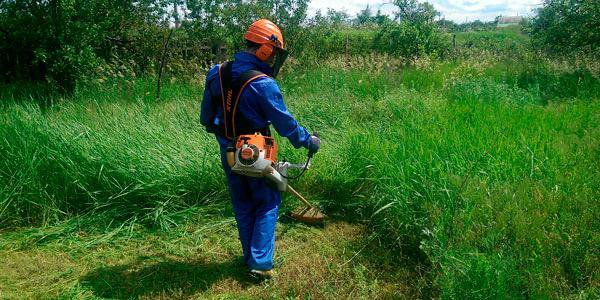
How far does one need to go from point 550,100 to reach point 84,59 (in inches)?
296

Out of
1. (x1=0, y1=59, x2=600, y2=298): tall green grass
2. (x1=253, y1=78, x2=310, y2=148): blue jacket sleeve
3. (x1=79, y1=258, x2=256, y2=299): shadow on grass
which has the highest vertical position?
(x1=253, y1=78, x2=310, y2=148): blue jacket sleeve

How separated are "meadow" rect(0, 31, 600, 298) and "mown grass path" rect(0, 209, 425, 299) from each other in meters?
0.01

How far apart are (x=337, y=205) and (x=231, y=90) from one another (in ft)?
6.15

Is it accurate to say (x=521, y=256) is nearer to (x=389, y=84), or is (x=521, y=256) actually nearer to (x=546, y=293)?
(x=546, y=293)

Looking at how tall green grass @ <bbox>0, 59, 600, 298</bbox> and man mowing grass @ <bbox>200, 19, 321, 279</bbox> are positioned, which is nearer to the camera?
tall green grass @ <bbox>0, 59, 600, 298</bbox>

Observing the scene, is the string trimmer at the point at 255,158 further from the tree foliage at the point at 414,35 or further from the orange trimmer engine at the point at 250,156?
the tree foliage at the point at 414,35

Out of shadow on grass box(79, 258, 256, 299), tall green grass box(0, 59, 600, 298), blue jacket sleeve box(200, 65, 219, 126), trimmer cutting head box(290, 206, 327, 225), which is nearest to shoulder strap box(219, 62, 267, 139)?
blue jacket sleeve box(200, 65, 219, 126)

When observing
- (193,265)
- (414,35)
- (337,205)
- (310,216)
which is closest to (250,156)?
(193,265)

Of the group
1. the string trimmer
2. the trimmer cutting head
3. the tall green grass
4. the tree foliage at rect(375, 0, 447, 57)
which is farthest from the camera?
the tree foliage at rect(375, 0, 447, 57)

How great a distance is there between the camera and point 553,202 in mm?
3566

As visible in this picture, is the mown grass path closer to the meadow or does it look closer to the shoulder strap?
the meadow

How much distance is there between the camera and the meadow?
332 cm

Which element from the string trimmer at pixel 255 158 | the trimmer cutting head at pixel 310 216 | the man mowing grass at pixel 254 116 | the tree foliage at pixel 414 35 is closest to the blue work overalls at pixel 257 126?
the man mowing grass at pixel 254 116

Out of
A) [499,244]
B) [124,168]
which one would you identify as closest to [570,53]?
[499,244]
